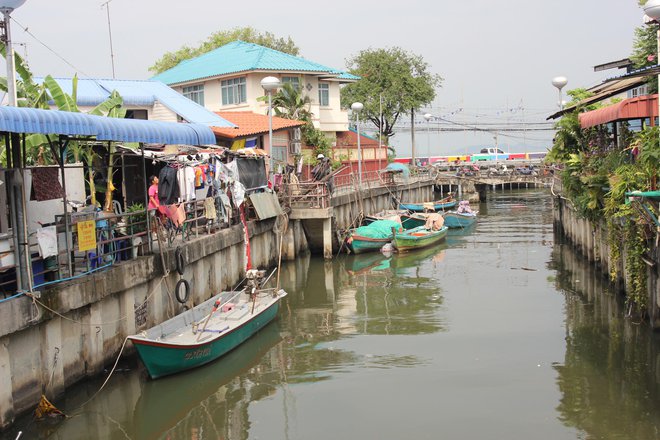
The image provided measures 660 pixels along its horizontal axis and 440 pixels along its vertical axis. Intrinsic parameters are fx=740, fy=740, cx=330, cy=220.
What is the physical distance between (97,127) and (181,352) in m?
4.81

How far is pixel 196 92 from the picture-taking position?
4847 centimetres

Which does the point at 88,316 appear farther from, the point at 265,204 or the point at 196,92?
the point at 196,92

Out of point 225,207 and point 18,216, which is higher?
point 18,216

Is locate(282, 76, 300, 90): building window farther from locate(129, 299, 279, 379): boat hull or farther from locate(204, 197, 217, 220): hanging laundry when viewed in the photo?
locate(129, 299, 279, 379): boat hull

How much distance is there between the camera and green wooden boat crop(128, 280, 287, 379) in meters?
14.9

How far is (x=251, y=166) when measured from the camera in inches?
1053

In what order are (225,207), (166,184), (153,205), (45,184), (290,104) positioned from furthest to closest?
(290,104), (225,207), (166,184), (153,205), (45,184)

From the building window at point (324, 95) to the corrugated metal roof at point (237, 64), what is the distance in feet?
5.32

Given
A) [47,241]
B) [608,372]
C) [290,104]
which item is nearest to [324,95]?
[290,104]

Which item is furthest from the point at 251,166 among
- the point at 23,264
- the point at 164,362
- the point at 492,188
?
the point at 492,188

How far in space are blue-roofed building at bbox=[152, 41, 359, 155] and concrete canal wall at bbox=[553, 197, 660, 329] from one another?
17524 millimetres

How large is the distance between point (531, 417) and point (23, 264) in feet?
30.7

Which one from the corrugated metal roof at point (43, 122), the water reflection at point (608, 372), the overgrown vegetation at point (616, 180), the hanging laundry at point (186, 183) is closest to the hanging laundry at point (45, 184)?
the corrugated metal roof at point (43, 122)

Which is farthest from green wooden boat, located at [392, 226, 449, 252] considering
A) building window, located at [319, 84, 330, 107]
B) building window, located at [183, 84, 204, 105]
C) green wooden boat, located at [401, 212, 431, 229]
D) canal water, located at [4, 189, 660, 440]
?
building window, located at [183, 84, 204, 105]
